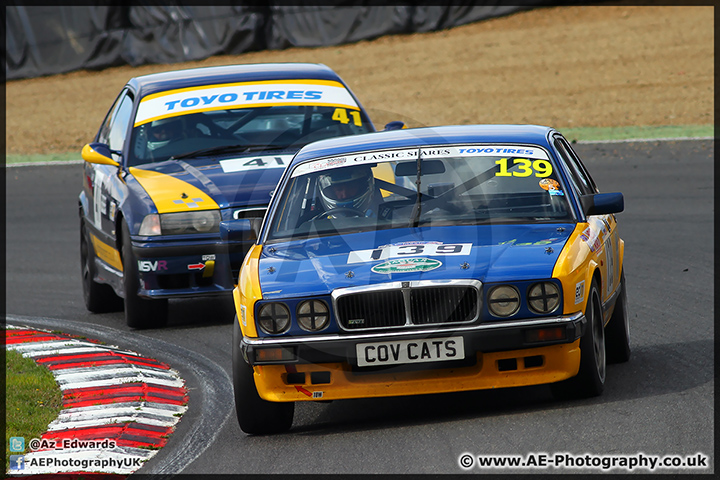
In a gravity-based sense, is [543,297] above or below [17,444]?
above

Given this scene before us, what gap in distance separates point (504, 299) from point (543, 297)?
0.19 metres

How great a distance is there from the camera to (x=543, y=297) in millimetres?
5480

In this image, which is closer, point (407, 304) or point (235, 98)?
point (407, 304)

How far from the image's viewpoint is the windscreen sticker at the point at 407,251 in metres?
5.75

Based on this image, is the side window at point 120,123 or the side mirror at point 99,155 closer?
the side mirror at point 99,155

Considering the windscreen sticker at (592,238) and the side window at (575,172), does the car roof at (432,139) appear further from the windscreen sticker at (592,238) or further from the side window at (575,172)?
the windscreen sticker at (592,238)

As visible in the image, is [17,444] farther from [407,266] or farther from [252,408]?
[407,266]

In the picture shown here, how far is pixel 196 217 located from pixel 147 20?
20532mm

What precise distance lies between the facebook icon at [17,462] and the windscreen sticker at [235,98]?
15.3ft

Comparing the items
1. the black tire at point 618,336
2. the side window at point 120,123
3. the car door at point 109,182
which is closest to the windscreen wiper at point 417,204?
the black tire at point 618,336

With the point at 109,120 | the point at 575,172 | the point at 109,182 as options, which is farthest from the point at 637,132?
the point at 575,172

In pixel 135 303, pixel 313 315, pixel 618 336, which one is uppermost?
pixel 313 315

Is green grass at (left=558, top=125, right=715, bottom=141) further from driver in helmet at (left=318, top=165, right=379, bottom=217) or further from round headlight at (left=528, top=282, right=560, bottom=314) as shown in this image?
round headlight at (left=528, top=282, right=560, bottom=314)

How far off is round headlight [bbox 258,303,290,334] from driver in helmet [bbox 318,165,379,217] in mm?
1141
